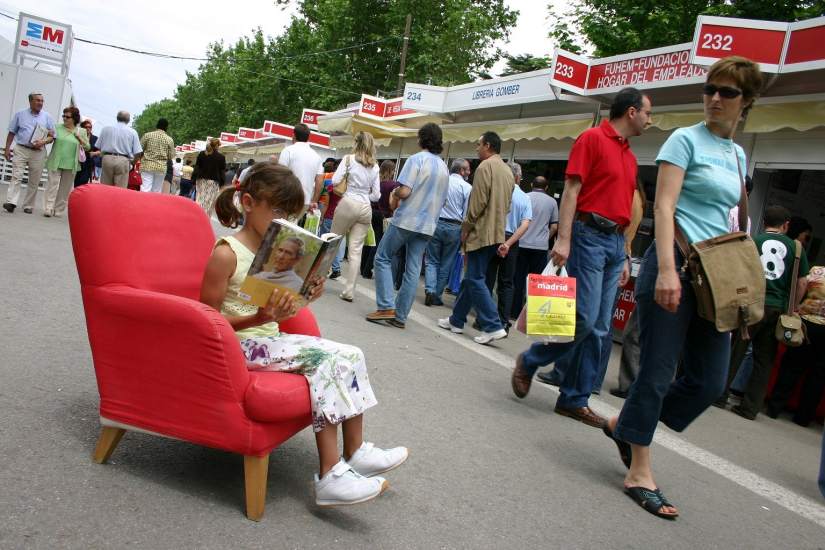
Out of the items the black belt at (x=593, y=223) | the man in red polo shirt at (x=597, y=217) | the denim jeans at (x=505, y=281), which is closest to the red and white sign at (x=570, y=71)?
the denim jeans at (x=505, y=281)

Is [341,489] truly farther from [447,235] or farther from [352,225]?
[447,235]

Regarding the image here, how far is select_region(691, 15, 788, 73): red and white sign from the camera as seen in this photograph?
7.67 m

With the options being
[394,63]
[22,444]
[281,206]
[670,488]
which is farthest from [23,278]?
[394,63]

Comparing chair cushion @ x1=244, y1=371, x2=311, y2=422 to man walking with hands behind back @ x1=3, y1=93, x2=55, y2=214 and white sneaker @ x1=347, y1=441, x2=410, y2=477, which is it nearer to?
white sneaker @ x1=347, y1=441, x2=410, y2=477

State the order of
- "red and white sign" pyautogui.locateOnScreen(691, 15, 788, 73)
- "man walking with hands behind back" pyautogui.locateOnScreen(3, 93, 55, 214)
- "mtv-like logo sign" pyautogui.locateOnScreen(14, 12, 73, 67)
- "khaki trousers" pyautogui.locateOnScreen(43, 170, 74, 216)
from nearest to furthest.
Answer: "red and white sign" pyautogui.locateOnScreen(691, 15, 788, 73) < "man walking with hands behind back" pyautogui.locateOnScreen(3, 93, 55, 214) < "khaki trousers" pyautogui.locateOnScreen(43, 170, 74, 216) < "mtv-like logo sign" pyautogui.locateOnScreen(14, 12, 73, 67)

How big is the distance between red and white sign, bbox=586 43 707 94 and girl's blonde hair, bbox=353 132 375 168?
3.38 m

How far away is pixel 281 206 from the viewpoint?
308 cm

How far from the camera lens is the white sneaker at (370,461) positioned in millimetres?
2875

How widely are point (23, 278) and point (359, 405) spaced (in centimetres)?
462

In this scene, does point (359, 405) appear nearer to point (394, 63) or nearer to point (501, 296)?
point (501, 296)

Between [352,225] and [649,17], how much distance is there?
1966cm

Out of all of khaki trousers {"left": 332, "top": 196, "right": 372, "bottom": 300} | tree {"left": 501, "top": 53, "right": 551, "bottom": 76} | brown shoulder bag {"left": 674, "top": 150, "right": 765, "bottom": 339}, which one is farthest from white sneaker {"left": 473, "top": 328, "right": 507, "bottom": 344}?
tree {"left": 501, "top": 53, "right": 551, "bottom": 76}

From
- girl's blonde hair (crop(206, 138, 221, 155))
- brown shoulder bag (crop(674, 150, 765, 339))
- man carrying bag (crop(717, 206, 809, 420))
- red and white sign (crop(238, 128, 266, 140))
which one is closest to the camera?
brown shoulder bag (crop(674, 150, 765, 339))

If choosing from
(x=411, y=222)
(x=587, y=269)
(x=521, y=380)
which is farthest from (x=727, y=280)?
(x=411, y=222)
